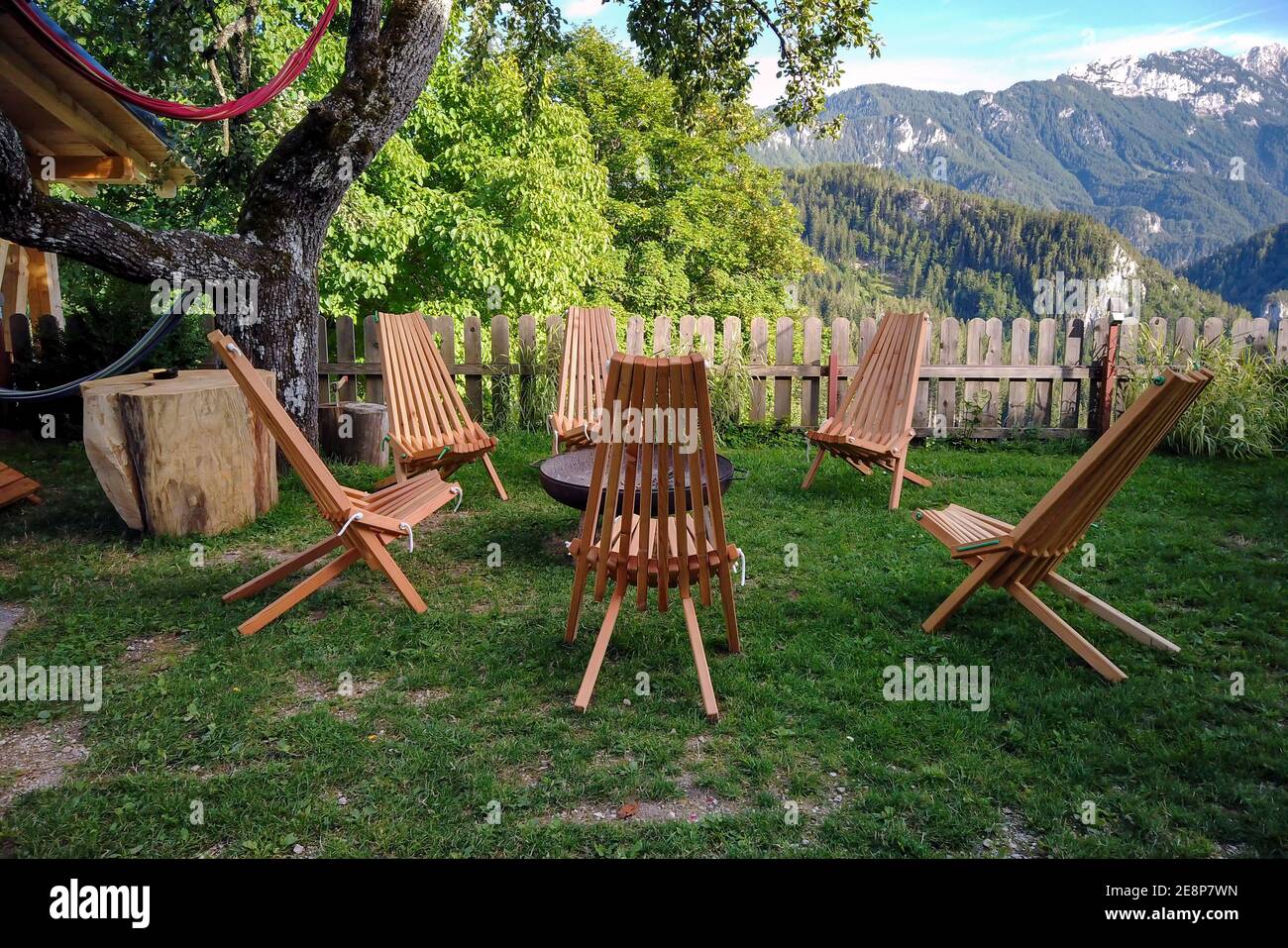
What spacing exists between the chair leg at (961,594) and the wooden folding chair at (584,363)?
313 centimetres

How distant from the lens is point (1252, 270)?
67875mm

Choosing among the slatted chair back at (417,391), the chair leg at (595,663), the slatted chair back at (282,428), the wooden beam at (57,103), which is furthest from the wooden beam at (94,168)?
the chair leg at (595,663)

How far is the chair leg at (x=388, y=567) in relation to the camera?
386cm

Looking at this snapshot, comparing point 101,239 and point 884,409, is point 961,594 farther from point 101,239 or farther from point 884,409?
point 101,239

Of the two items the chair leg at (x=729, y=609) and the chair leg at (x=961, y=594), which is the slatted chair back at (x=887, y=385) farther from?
the chair leg at (x=729, y=609)

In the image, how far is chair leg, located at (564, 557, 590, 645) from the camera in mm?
3375

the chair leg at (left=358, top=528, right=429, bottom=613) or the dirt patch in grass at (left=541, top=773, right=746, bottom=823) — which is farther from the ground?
the chair leg at (left=358, top=528, right=429, bottom=613)

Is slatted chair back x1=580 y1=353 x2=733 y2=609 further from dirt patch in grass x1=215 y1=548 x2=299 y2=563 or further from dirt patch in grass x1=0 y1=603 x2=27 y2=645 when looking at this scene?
dirt patch in grass x1=0 y1=603 x2=27 y2=645

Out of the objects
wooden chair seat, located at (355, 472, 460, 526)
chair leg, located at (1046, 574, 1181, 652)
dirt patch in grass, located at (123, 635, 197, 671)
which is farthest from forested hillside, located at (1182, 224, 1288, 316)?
dirt patch in grass, located at (123, 635, 197, 671)

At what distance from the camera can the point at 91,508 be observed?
5.55 meters

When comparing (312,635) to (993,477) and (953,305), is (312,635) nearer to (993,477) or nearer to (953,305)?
(993,477)

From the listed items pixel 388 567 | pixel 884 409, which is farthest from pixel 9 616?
pixel 884 409

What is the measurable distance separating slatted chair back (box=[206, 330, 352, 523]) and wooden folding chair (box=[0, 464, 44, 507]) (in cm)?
280

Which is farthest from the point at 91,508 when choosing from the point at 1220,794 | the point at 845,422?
the point at 1220,794
